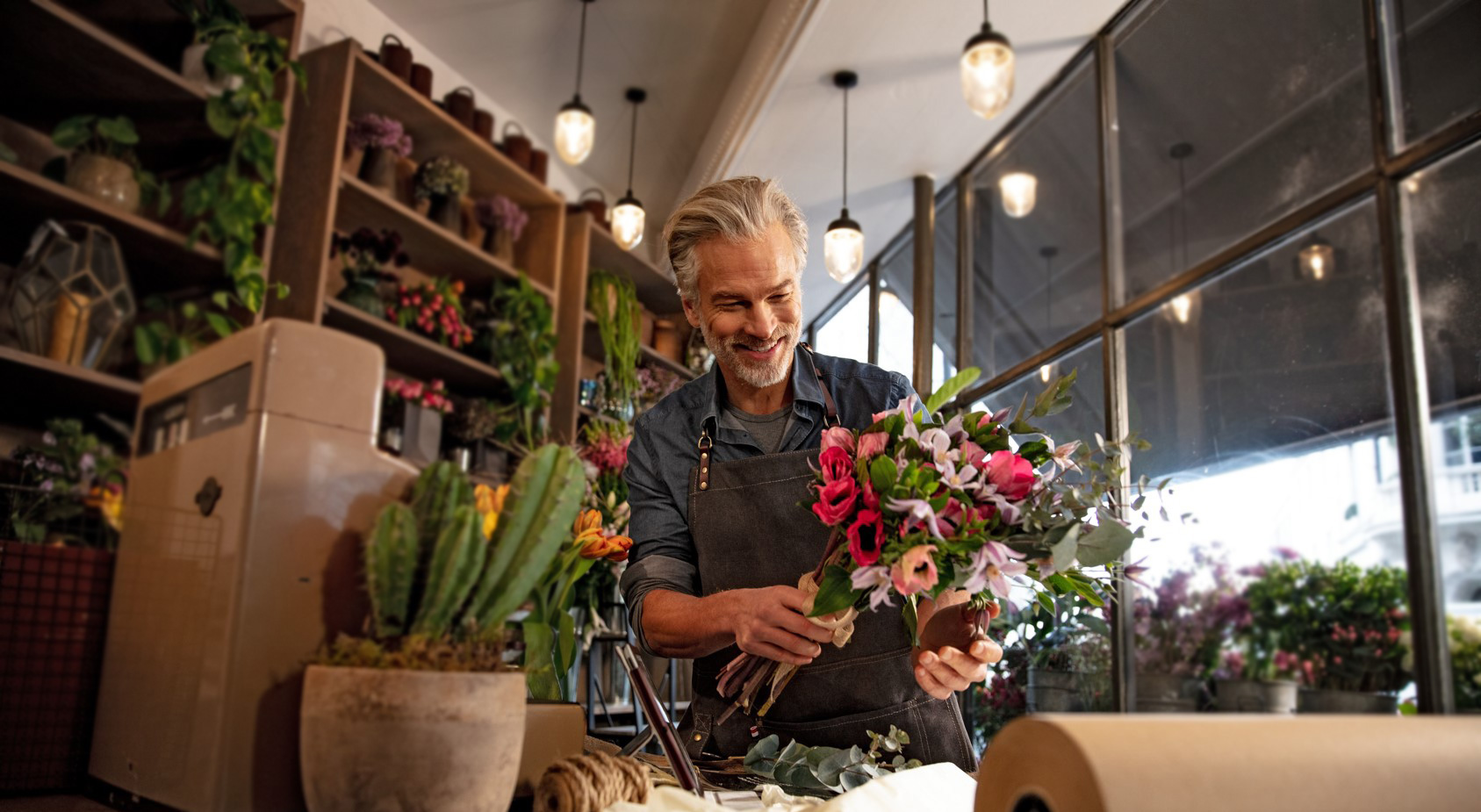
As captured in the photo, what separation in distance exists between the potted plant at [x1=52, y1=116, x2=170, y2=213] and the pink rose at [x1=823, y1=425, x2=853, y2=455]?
2115 mm

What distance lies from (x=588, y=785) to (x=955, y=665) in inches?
28.7

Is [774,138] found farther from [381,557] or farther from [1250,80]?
[381,557]

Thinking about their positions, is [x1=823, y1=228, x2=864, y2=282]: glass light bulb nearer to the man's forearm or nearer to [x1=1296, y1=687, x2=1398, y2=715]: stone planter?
[x1=1296, y1=687, x2=1398, y2=715]: stone planter

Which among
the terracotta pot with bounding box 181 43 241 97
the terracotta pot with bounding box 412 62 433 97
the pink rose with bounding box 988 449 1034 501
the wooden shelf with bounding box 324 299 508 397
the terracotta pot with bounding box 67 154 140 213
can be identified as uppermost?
the terracotta pot with bounding box 412 62 433 97

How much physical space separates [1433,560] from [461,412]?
3.34 m

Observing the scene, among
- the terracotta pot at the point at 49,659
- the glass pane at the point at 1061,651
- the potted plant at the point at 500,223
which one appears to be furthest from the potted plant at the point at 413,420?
the terracotta pot at the point at 49,659

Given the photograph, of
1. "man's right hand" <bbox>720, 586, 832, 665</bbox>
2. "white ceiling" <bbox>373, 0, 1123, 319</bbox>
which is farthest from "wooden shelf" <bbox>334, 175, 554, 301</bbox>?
"man's right hand" <bbox>720, 586, 832, 665</bbox>

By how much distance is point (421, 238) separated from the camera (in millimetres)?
4102

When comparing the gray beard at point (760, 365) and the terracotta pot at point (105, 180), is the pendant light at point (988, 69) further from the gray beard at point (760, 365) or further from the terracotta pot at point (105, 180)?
the terracotta pot at point (105, 180)

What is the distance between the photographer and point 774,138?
489cm

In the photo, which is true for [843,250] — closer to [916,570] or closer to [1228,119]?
[1228,119]

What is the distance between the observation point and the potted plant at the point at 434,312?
12.7ft

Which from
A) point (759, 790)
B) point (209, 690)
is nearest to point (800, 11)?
point (759, 790)

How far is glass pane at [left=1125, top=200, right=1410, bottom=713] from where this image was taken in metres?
2.51
